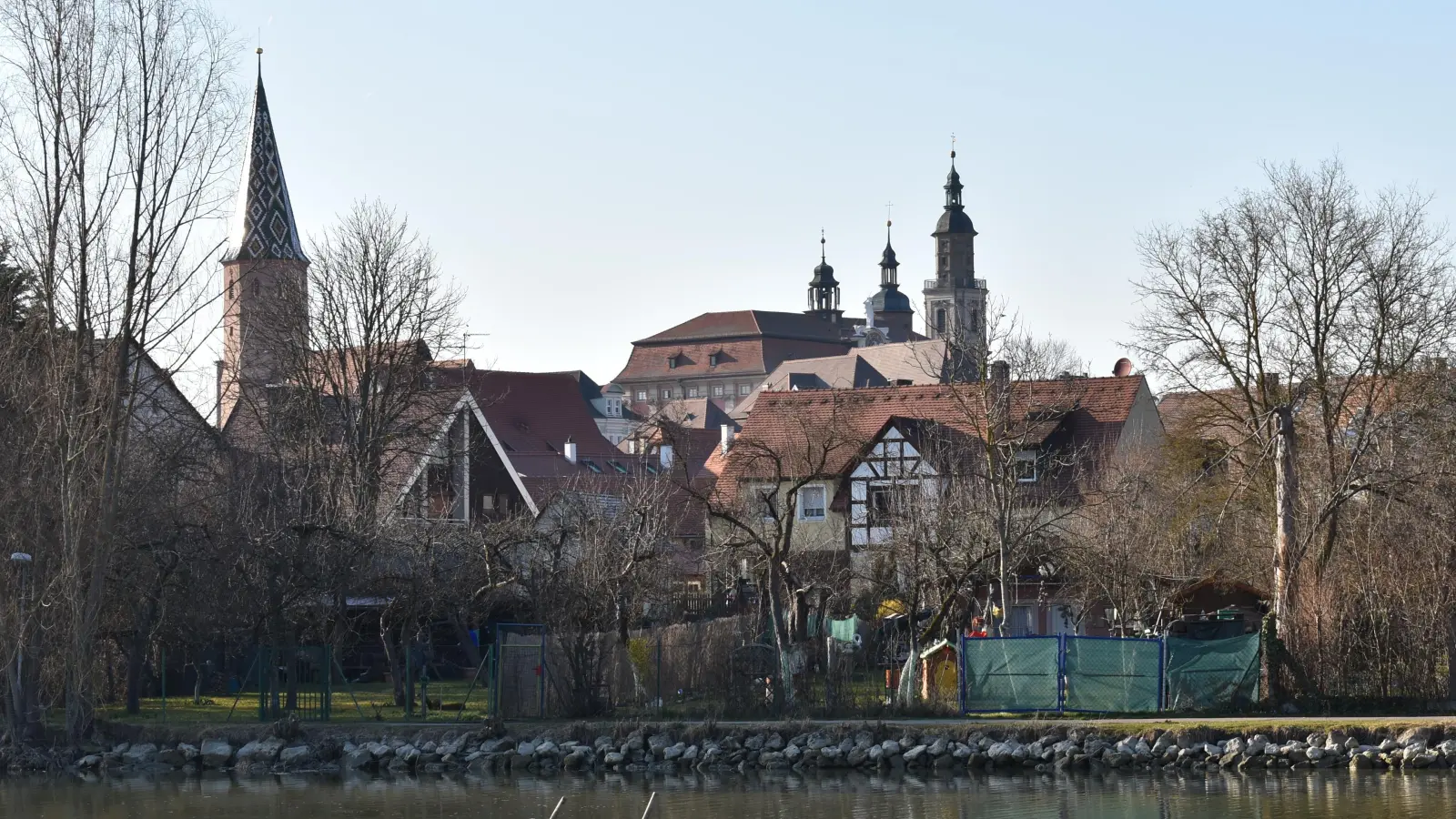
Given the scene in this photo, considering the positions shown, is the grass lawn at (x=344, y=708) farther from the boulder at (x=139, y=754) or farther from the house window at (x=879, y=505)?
the house window at (x=879, y=505)

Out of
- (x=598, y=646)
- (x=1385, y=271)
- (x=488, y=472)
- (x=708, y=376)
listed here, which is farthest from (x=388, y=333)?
(x=708, y=376)

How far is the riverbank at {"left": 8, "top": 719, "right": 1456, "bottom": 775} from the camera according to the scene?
29.2m

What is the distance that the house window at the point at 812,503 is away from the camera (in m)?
58.4

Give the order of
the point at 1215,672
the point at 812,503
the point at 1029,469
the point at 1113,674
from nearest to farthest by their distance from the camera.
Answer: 1. the point at 1215,672
2. the point at 1113,674
3. the point at 1029,469
4. the point at 812,503

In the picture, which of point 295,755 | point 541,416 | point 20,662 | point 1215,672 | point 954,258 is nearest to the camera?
point 20,662

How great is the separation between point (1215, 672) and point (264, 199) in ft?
219

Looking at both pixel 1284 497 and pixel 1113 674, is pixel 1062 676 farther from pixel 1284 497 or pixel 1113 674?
pixel 1284 497

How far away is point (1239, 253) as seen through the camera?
44.2 metres

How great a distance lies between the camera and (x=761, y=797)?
28062mm

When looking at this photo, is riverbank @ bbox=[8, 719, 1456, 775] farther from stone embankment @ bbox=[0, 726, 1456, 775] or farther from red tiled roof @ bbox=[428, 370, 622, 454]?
red tiled roof @ bbox=[428, 370, 622, 454]

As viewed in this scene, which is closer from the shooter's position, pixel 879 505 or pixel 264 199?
pixel 879 505

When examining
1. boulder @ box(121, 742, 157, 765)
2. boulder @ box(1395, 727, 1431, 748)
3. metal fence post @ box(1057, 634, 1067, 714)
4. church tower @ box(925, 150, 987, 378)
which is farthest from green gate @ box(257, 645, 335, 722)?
church tower @ box(925, 150, 987, 378)

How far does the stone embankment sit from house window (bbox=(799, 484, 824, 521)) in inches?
1037

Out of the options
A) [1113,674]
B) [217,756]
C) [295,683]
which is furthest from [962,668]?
[217,756]
